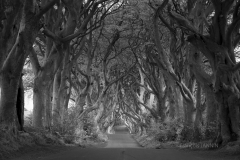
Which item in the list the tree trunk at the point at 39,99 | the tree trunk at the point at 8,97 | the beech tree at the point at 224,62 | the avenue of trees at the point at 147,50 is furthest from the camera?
the tree trunk at the point at 39,99

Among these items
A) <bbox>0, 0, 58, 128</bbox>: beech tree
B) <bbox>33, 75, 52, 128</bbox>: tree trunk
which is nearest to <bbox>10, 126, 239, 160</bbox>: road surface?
<bbox>0, 0, 58, 128</bbox>: beech tree

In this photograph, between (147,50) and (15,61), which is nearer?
(15,61)

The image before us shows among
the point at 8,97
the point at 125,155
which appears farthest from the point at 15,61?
the point at 125,155

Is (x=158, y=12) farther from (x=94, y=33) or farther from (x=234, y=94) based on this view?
(x=94, y=33)

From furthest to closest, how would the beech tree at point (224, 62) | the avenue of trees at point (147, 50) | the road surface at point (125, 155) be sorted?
the beech tree at point (224, 62) → the avenue of trees at point (147, 50) → the road surface at point (125, 155)

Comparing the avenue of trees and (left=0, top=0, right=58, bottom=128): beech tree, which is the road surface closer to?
the avenue of trees

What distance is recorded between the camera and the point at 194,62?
13.2 metres

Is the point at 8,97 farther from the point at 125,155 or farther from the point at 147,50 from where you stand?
the point at 147,50

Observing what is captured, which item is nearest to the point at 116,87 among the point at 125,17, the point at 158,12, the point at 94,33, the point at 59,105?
the point at 94,33

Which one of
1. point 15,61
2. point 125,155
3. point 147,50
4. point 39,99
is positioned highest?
point 147,50

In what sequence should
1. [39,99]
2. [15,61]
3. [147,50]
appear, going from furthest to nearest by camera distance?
1. [147,50]
2. [39,99]
3. [15,61]

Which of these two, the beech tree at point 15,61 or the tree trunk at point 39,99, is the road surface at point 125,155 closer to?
the beech tree at point 15,61

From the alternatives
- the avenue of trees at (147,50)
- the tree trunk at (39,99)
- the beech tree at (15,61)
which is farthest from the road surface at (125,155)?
the tree trunk at (39,99)

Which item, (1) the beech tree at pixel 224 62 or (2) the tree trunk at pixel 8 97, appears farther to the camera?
(1) the beech tree at pixel 224 62
